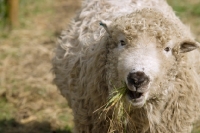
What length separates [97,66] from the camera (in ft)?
14.5

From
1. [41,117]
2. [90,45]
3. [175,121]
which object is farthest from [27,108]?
[175,121]

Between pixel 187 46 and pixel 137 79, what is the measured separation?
0.78m

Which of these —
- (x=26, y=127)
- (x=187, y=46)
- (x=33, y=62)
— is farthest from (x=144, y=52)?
(x=33, y=62)

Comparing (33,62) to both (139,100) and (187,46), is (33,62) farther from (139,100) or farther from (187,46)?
(139,100)

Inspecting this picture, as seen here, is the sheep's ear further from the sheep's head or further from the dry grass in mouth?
the dry grass in mouth

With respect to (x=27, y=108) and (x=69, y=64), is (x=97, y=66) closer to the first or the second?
(x=69, y=64)

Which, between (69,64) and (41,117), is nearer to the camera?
(69,64)

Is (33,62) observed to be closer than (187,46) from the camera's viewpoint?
No

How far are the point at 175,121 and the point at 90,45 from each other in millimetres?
1063

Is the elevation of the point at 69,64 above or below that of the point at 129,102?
above

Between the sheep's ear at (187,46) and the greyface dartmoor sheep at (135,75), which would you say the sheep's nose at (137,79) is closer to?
the greyface dartmoor sheep at (135,75)

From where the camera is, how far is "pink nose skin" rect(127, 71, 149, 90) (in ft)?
12.2

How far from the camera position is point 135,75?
3717 mm

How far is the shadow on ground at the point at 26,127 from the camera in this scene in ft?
20.7
